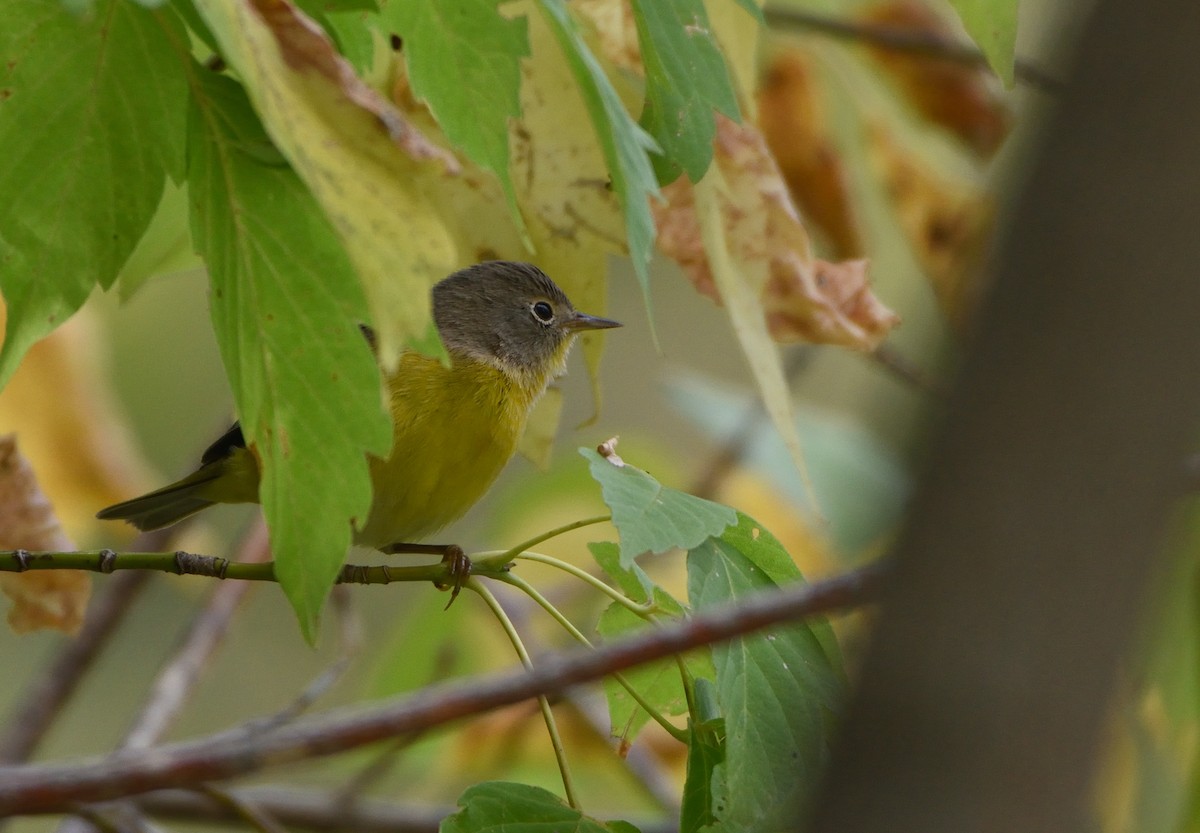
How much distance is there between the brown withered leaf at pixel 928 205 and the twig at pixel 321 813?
1818mm

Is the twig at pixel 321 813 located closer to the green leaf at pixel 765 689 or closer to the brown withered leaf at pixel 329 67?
the green leaf at pixel 765 689

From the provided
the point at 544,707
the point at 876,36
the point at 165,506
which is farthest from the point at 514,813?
the point at 876,36

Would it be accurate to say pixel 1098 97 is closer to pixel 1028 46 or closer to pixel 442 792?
pixel 442 792

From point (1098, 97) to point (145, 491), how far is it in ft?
13.1

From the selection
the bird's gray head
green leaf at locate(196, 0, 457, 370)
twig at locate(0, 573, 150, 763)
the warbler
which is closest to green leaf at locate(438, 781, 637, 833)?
green leaf at locate(196, 0, 457, 370)

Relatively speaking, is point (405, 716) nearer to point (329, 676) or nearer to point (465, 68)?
point (465, 68)

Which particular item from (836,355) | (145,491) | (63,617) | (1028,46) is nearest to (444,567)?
(63,617)

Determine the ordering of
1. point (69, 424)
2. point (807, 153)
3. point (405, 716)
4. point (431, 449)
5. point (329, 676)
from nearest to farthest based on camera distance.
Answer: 1. point (405, 716)
2. point (329, 676)
3. point (431, 449)
4. point (69, 424)
5. point (807, 153)

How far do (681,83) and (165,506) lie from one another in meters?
2.61

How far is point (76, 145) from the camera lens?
1913 millimetres

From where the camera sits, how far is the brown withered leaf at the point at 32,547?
242cm

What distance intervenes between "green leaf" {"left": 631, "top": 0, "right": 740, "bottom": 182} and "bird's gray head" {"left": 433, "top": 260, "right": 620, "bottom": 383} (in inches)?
82.3

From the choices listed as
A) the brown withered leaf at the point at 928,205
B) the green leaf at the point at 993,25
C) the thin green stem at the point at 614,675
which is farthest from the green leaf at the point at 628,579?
the brown withered leaf at the point at 928,205

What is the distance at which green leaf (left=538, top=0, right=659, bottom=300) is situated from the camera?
5.37ft
